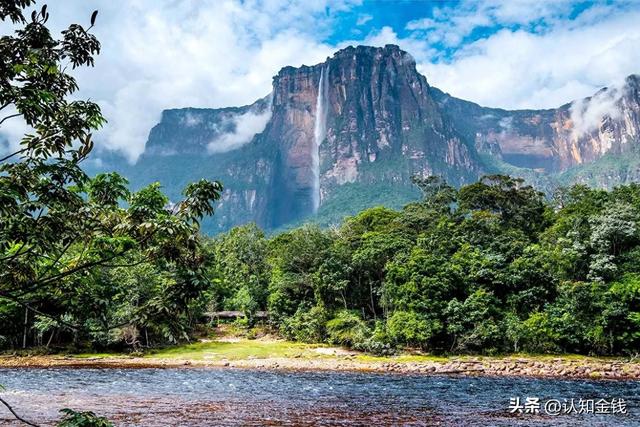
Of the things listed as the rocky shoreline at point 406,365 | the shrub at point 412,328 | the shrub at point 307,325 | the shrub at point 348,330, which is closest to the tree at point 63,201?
the rocky shoreline at point 406,365

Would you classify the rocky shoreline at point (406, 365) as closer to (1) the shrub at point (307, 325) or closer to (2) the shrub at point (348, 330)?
(2) the shrub at point (348, 330)

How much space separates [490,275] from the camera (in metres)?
41.5

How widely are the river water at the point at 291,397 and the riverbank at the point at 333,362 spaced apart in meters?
3.00

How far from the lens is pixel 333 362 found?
121ft

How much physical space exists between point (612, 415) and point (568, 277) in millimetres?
26254

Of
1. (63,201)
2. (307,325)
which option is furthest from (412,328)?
(63,201)

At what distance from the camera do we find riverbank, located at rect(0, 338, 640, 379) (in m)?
32.4

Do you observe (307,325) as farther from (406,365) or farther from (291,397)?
(291,397)

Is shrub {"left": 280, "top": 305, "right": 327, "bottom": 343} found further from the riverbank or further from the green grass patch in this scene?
the riverbank

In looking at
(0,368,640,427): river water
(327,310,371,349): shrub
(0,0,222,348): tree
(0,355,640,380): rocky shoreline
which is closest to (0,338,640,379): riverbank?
Result: (0,355,640,380): rocky shoreline

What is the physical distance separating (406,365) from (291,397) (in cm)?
1436

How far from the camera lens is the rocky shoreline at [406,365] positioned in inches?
1257

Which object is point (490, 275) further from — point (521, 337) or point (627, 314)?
point (627, 314)

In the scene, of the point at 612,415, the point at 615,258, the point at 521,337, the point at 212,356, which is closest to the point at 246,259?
the point at 212,356
